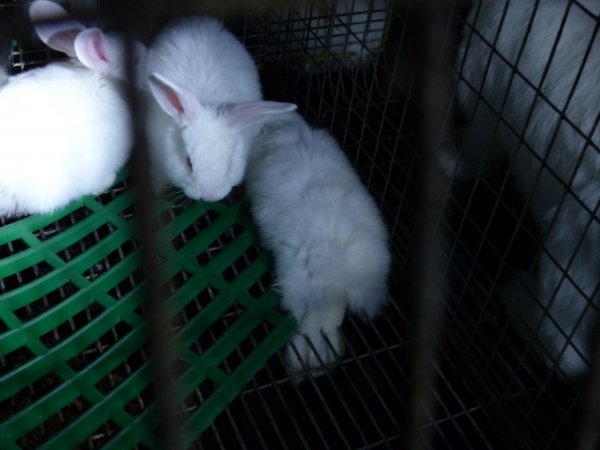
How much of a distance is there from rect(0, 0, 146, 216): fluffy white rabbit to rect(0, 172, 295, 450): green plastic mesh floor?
0.40 ft

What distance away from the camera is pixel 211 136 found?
205 cm

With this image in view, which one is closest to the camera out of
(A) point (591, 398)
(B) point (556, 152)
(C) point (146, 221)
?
(C) point (146, 221)

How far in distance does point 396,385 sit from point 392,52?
117 centimetres

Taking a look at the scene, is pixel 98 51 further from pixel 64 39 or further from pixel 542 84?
pixel 542 84

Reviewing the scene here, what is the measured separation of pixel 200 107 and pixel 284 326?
61 cm

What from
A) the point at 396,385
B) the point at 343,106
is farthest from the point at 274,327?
the point at 343,106

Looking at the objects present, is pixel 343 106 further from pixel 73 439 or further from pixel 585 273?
pixel 73 439

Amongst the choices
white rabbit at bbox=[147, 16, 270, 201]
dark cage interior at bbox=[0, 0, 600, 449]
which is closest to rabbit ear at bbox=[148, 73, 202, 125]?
white rabbit at bbox=[147, 16, 270, 201]

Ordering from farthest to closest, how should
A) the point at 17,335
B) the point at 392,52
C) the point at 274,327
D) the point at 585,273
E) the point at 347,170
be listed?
the point at 392,52
the point at 347,170
the point at 274,327
the point at 17,335
the point at 585,273

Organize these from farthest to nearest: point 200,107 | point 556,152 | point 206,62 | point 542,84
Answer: point 206,62 → point 200,107 → point 556,152 → point 542,84

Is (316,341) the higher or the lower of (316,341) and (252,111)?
the lower

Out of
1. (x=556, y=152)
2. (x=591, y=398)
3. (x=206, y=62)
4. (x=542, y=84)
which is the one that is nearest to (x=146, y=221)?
(x=591, y=398)

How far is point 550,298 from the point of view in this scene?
1.66 m

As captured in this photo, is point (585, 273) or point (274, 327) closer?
point (585, 273)
